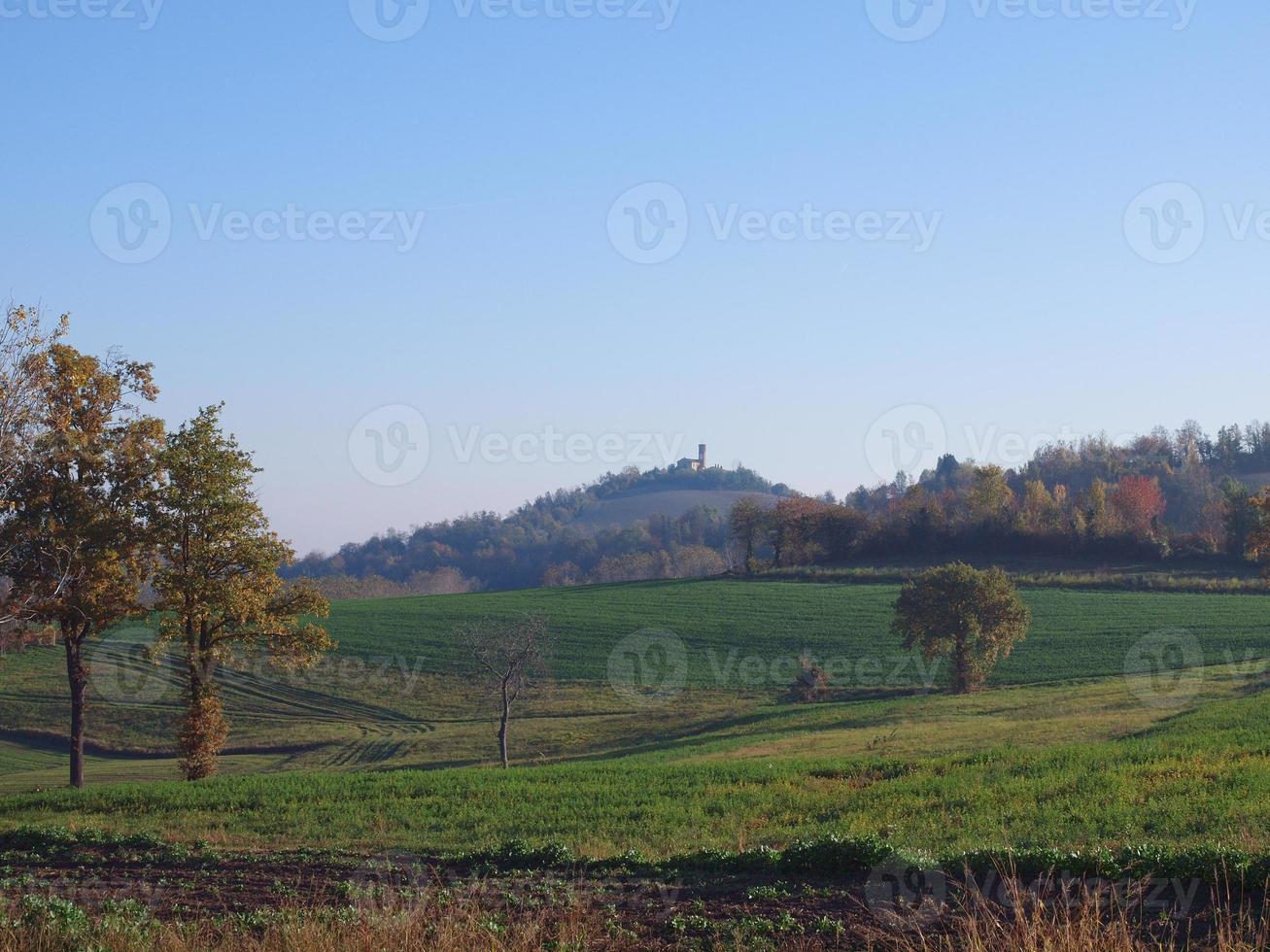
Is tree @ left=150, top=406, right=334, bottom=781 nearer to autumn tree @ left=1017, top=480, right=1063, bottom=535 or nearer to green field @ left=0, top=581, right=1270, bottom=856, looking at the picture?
green field @ left=0, top=581, right=1270, bottom=856

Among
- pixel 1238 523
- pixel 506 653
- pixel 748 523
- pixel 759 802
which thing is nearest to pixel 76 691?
pixel 506 653

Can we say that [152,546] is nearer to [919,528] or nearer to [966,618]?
[966,618]

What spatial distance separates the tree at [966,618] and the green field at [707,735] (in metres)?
2.22

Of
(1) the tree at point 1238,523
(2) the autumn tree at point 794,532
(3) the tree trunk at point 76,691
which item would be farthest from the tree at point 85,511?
(1) the tree at point 1238,523

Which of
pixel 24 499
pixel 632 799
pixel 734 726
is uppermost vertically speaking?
pixel 24 499

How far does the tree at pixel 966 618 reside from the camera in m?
50.9

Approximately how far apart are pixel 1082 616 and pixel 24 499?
60.3m

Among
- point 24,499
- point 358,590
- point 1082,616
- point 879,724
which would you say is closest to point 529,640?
point 879,724

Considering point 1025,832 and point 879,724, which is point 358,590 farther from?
point 1025,832

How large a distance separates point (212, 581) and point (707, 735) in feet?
68.3

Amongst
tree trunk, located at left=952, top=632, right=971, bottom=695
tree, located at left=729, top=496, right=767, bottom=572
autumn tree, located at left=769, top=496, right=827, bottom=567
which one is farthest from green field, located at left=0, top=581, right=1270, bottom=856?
autumn tree, located at left=769, top=496, right=827, bottom=567

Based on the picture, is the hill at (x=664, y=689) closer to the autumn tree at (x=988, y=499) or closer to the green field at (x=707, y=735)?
the green field at (x=707, y=735)

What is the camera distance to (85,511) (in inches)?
1089

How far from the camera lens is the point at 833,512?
102 metres
